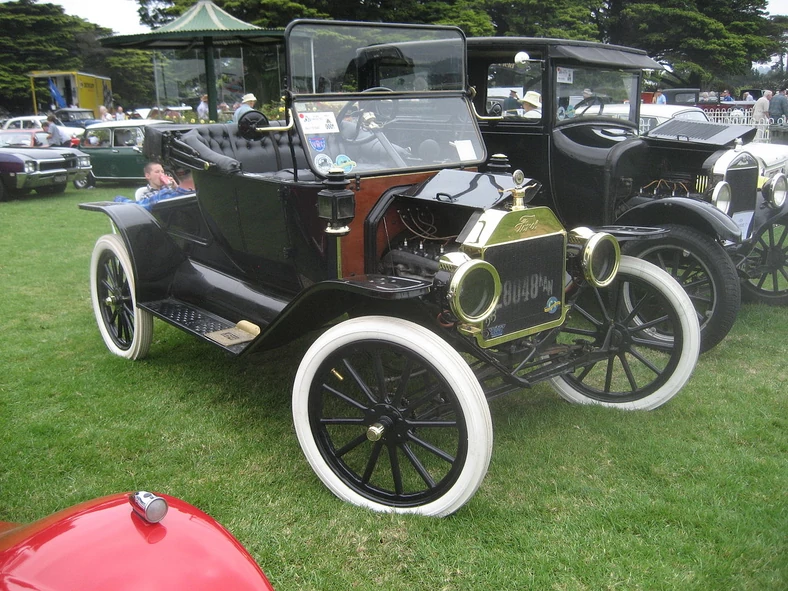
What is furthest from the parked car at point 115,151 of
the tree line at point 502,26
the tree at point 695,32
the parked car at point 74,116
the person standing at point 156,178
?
the tree at point 695,32

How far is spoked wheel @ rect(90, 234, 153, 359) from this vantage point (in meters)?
4.25

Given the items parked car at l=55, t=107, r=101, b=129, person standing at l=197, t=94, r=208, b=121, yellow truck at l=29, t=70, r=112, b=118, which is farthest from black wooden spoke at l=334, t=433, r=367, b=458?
yellow truck at l=29, t=70, r=112, b=118

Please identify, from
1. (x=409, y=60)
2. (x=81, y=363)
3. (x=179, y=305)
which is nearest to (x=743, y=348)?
(x=409, y=60)

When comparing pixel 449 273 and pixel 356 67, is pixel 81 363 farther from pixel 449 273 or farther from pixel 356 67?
pixel 449 273

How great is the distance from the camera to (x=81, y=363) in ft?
14.4

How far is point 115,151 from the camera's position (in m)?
13.1

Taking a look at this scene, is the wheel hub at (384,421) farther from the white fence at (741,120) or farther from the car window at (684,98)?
the car window at (684,98)

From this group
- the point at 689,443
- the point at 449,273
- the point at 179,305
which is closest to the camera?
the point at 449,273

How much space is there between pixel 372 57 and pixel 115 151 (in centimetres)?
1086

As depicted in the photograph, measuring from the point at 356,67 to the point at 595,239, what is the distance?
4.94 feet

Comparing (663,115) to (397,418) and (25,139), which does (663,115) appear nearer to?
(397,418)

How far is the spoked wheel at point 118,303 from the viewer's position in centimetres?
425

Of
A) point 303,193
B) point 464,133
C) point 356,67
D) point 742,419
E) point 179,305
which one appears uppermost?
point 356,67

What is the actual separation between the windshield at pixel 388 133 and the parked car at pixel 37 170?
10.1 metres
